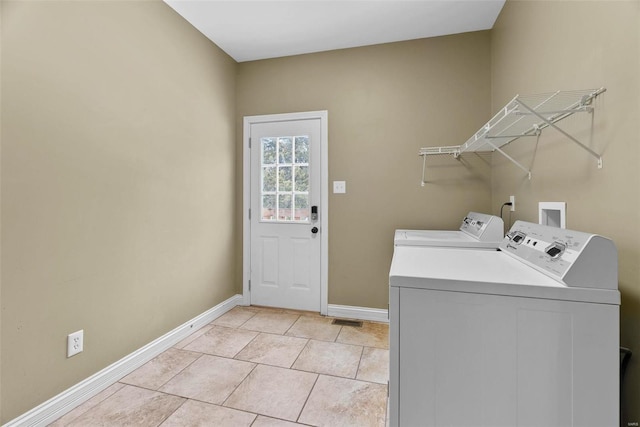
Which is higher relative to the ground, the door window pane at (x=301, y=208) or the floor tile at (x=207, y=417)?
the door window pane at (x=301, y=208)

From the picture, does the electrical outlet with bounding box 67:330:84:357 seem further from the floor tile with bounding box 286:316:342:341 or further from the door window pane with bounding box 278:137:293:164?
the door window pane with bounding box 278:137:293:164

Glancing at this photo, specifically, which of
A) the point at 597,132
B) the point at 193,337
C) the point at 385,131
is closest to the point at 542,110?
the point at 597,132

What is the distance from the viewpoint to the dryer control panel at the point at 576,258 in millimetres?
830

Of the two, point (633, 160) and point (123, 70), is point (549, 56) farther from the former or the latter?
point (123, 70)

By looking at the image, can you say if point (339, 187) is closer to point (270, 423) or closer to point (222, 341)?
point (222, 341)

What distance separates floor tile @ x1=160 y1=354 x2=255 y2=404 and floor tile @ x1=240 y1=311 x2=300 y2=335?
20.5 inches

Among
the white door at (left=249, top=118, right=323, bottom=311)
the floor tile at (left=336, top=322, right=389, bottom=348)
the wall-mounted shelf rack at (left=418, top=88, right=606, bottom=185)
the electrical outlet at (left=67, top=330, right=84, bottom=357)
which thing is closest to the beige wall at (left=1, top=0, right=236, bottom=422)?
the electrical outlet at (left=67, top=330, right=84, bottom=357)

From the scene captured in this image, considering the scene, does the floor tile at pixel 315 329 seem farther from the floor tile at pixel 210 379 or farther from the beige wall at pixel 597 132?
the beige wall at pixel 597 132

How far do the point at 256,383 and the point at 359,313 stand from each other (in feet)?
4.17

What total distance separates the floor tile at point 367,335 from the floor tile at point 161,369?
115cm

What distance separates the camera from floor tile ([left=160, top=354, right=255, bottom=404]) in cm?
168

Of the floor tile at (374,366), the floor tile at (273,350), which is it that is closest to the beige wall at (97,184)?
the floor tile at (273,350)

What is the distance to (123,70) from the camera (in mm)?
1873

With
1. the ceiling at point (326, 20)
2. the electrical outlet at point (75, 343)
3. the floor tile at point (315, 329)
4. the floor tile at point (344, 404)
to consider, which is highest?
the ceiling at point (326, 20)
